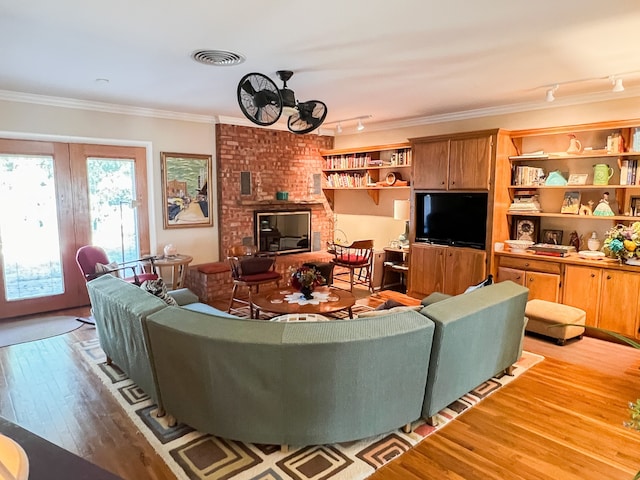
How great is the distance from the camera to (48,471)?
85 cm

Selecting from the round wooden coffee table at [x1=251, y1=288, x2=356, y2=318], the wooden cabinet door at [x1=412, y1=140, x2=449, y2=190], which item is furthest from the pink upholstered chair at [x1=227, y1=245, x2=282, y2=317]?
the wooden cabinet door at [x1=412, y1=140, x2=449, y2=190]

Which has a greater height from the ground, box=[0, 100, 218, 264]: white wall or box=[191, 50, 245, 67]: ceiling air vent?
box=[191, 50, 245, 67]: ceiling air vent

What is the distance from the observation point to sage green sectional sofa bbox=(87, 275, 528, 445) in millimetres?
2172

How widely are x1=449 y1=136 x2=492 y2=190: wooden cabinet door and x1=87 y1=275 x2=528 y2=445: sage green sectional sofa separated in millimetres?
2669

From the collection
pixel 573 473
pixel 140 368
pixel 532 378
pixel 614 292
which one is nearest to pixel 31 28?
pixel 140 368

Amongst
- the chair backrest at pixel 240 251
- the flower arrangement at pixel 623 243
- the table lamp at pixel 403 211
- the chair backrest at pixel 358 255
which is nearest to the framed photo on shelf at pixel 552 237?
the flower arrangement at pixel 623 243

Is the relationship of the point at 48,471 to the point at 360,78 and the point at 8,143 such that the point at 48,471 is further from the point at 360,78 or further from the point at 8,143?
the point at 8,143

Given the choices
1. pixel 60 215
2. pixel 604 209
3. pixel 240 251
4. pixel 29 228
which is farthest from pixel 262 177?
pixel 604 209

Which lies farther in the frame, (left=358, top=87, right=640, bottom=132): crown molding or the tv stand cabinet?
the tv stand cabinet

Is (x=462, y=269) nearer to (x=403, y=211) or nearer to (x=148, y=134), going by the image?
(x=403, y=211)

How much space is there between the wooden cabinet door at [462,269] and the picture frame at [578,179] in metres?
1.20

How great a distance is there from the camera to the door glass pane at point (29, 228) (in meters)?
4.61

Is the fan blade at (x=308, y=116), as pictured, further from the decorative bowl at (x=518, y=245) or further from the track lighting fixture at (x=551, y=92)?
the decorative bowl at (x=518, y=245)

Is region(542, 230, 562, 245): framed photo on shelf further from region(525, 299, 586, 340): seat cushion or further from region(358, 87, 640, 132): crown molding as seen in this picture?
region(358, 87, 640, 132): crown molding
